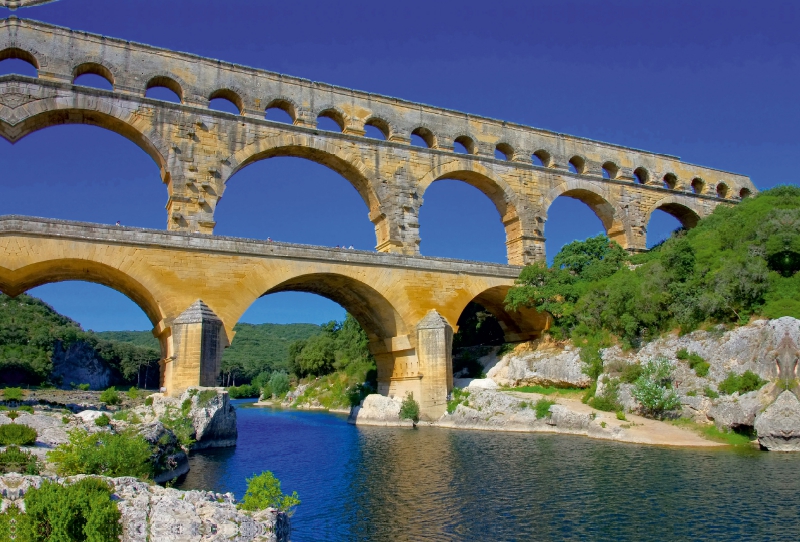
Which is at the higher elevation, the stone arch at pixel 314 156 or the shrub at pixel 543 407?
the stone arch at pixel 314 156

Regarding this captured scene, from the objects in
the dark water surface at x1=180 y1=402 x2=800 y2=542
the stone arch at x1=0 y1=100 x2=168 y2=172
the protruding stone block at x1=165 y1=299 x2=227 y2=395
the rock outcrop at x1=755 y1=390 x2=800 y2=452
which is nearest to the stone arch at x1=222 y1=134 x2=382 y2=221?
the stone arch at x1=0 y1=100 x2=168 y2=172

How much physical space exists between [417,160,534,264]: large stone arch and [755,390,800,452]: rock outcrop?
14.0 m

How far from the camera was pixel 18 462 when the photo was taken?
884 centimetres

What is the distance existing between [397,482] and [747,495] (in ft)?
20.1

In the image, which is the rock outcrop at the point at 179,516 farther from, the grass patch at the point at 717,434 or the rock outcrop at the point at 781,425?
the grass patch at the point at 717,434

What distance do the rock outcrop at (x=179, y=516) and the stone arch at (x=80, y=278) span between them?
1250cm

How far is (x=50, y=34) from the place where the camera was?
21.2 meters

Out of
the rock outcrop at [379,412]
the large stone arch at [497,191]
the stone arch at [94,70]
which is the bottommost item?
the rock outcrop at [379,412]

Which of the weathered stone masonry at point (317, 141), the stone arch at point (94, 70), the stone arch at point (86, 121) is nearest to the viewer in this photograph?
the stone arch at point (86, 121)

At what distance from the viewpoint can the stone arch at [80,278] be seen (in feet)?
58.5

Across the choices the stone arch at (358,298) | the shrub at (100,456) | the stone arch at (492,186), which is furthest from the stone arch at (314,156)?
the shrub at (100,456)

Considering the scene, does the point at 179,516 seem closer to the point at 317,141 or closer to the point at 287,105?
the point at 317,141

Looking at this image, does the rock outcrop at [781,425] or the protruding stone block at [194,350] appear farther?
the protruding stone block at [194,350]

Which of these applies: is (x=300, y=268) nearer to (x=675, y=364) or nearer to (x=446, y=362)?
(x=446, y=362)
